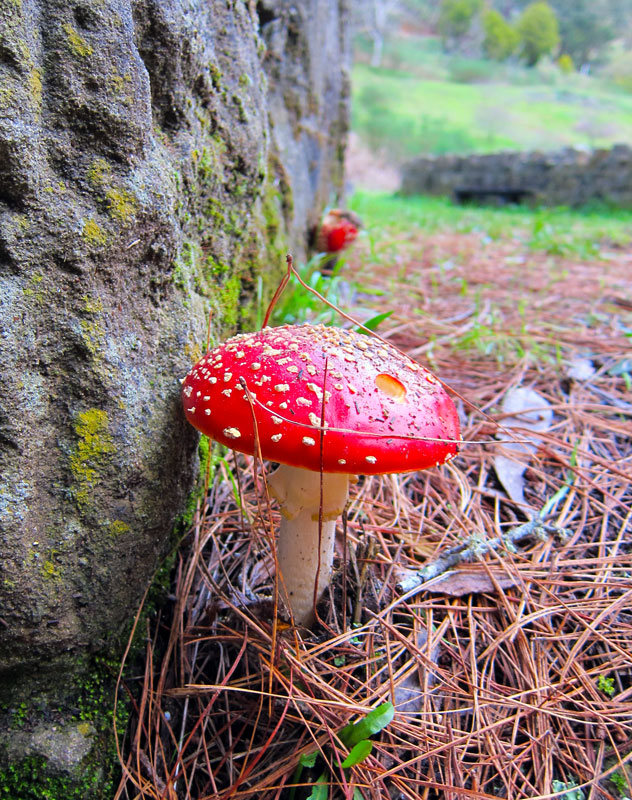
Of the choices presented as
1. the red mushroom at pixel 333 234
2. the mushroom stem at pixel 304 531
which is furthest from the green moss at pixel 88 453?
→ the red mushroom at pixel 333 234

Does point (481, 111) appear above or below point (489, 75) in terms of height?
below

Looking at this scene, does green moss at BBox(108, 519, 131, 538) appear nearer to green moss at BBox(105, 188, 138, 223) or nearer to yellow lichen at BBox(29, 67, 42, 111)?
green moss at BBox(105, 188, 138, 223)

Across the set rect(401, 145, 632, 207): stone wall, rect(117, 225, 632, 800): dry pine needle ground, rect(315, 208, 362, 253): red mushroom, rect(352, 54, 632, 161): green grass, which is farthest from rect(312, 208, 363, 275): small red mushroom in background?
rect(352, 54, 632, 161): green grass

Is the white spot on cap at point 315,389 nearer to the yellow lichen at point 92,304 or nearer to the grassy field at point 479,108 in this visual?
the yellow lichen at point 92,304

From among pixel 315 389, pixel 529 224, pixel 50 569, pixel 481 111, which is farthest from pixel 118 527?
pixel 481 111

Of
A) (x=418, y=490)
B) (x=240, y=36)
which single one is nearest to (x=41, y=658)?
(x=418, y=490)

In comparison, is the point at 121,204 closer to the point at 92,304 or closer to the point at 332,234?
the point at 92,304

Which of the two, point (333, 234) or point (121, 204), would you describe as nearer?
point (121, 204)
